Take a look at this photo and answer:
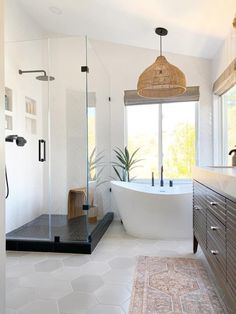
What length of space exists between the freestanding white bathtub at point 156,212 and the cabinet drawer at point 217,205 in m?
1.21

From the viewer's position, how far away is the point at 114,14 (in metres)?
3.11

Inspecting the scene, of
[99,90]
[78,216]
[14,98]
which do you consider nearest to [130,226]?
[78,216]

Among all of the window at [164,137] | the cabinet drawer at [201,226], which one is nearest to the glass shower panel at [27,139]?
the window at [164,137]

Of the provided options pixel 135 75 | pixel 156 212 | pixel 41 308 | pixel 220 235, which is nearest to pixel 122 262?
pixel 156 212

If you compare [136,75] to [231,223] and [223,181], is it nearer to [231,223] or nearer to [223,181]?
[223,181]

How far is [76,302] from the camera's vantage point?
180 cm

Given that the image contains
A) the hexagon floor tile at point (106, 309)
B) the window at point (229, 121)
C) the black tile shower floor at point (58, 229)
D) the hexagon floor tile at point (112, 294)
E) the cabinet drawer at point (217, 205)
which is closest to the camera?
the cabinet drawer at point (217, 205)

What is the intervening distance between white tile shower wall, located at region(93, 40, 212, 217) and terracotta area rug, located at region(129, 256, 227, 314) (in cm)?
201

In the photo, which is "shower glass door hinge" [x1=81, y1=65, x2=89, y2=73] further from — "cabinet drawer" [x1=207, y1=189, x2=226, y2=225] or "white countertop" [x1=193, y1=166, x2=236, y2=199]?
"cabinet drawer" [x1=207, y1=189, x2=226, y2=225]

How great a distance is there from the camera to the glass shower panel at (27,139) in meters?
3.28

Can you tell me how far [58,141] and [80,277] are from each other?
233 centimetres

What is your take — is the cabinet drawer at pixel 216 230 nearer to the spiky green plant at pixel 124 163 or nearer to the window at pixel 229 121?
the window at pixel 229 121

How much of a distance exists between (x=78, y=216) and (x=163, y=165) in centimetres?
156

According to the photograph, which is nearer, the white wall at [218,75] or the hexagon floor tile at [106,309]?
the hexagon floor tile at [106,309]
